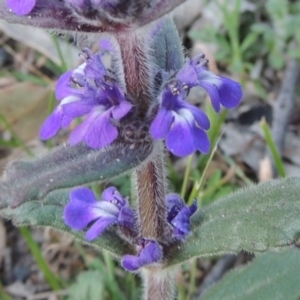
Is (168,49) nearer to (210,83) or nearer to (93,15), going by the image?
(210,83)

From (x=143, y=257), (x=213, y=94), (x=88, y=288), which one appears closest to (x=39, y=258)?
(x=88, y=288)

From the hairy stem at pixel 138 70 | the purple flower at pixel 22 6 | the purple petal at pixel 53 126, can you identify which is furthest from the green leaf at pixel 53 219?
the purple flower at pixel 22 6

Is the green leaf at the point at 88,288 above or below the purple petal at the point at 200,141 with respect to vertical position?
below

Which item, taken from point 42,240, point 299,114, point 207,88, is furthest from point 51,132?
point 299,114

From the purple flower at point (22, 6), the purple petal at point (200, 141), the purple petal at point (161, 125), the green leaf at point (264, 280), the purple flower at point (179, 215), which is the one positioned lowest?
the green leaf at point (264, 280)

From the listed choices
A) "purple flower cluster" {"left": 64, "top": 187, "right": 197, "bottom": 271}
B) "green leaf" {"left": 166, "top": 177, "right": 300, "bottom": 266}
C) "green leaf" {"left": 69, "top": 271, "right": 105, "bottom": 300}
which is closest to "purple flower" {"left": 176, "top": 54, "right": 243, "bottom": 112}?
"green leaf" {"left": 166, "top": 177, "right": 300, "bottom": 266}

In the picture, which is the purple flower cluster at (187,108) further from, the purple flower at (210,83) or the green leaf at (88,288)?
the green leaf at (88,288)

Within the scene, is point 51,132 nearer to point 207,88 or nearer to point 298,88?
point 207,88
